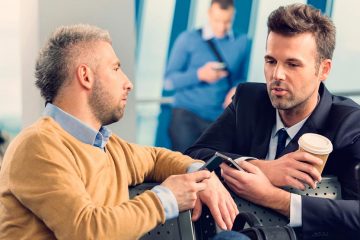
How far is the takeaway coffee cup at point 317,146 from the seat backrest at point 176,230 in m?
0.37

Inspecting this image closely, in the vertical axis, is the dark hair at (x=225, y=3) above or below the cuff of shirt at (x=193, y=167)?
above

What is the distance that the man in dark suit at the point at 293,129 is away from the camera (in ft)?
6.60

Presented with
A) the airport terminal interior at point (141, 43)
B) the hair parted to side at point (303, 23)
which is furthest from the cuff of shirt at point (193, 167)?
the airport terminal interior at point (141, 43)

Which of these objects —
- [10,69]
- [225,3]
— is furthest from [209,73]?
[10,69]

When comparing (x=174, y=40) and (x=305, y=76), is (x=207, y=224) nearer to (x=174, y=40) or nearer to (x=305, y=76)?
(x=305, y=76)

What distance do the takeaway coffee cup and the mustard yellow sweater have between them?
18.8 inches

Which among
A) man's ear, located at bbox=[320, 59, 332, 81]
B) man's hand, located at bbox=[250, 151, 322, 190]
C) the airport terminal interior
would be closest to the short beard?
man's hand, located at bbox=[250, 151, 322, 190]

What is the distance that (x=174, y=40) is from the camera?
5.27 meters

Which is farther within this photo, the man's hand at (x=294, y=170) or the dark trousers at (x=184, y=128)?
the dark trousers at (x=184, y=128)

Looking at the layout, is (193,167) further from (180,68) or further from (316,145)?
(180,68)

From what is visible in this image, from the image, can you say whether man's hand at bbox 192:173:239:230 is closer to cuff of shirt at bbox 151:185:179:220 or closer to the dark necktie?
cuff of shirt at bbox 151:185:179:220

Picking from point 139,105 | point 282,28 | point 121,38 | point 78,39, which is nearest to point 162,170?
point 78,39

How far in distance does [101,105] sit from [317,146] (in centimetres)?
59

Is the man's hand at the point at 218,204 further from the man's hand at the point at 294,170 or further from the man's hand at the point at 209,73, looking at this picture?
the man's hand at the point at 209,73
